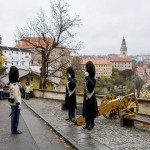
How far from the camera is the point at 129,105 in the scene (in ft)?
36.4

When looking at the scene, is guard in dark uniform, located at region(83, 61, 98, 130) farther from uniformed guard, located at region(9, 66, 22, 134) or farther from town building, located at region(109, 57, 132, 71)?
town building, located at region(109, 57, 132, 71)

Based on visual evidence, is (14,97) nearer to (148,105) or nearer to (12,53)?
(148,105)

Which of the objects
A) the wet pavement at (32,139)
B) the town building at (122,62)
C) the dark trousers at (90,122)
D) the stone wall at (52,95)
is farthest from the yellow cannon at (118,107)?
the town building at (122,62)

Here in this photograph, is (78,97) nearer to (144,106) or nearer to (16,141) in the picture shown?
(144,106)

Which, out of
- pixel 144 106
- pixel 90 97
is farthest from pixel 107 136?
pixel 144 106

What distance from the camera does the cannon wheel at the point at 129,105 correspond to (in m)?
11.0

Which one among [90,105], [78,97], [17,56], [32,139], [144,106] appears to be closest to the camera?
[32,139]

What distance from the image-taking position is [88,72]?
9.71 metres

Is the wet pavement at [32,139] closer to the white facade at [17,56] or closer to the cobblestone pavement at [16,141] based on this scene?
the cobblestone pavement at [16,141]

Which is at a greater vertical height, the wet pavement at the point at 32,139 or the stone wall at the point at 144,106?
the stone wall at the point at 144,106

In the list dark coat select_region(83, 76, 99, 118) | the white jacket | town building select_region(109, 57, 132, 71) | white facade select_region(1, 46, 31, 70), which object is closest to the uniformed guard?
the white jacket

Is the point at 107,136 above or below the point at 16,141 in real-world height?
above

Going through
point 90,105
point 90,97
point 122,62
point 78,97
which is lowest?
point 78,97

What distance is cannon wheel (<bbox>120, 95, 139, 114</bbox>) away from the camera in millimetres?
10959
